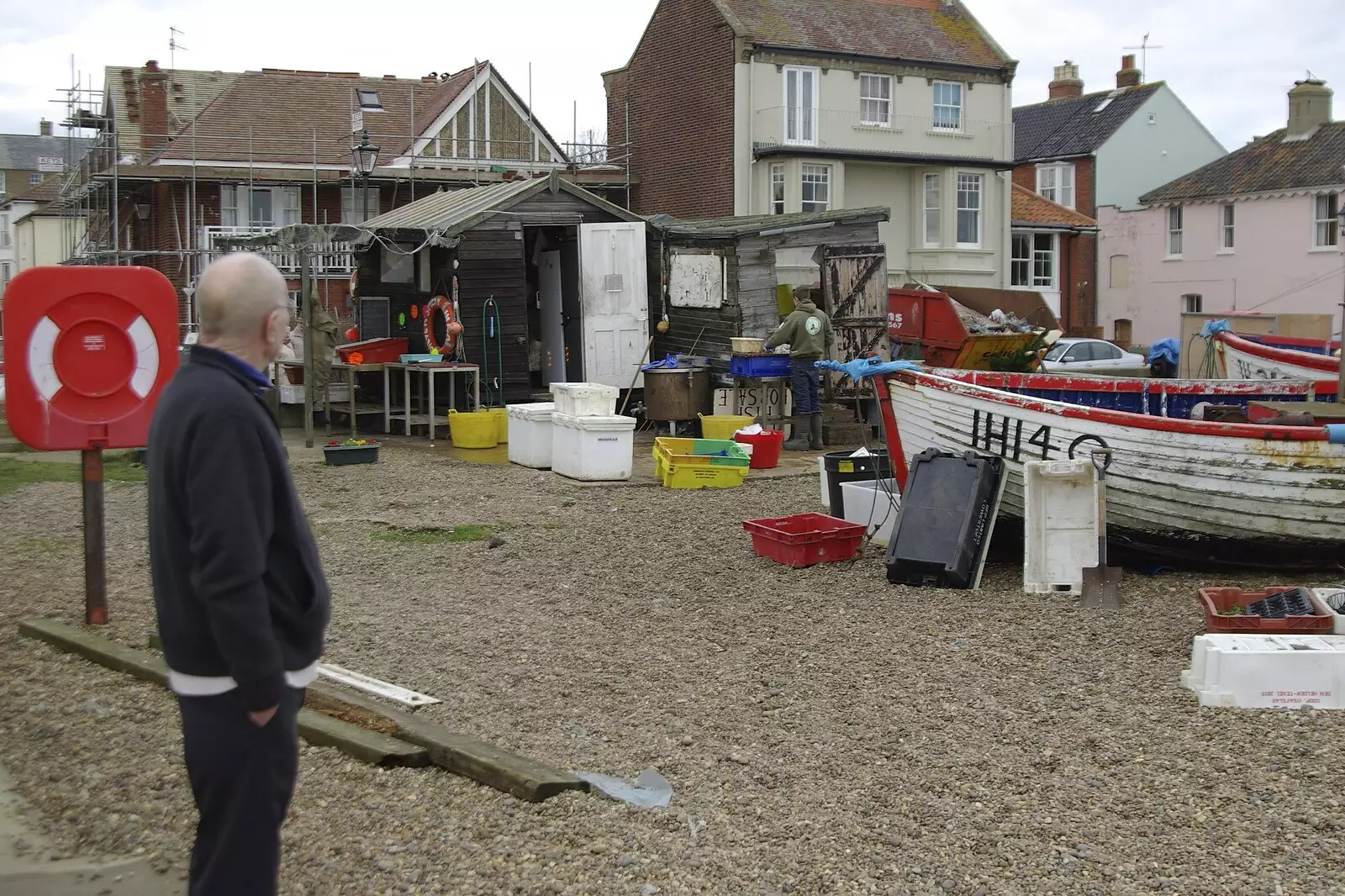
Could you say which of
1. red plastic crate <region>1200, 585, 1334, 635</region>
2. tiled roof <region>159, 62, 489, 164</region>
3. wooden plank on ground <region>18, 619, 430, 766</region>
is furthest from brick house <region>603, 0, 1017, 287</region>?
wooden plank on ground <region>18, 619, 430, 766</region>

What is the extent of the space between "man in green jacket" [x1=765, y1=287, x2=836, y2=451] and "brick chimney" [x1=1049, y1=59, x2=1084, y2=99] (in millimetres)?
37176

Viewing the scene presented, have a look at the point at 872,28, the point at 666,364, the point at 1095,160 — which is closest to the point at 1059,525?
the point at 666,364

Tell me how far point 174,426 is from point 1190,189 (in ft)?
141

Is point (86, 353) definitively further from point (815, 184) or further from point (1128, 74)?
point (1128, 74)

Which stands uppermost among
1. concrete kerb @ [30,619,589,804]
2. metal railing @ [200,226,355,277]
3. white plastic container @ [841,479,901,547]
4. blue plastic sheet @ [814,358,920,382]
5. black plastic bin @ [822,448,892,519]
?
metal railing @ [200,226,355,277]

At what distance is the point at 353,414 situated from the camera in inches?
692

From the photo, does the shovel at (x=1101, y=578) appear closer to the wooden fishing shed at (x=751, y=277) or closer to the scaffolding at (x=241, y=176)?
the wooden fishing shed at (x=751, y=277)

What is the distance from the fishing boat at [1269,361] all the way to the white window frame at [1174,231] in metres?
27.9

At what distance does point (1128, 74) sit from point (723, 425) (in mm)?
37007

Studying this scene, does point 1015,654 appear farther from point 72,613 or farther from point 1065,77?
point 1065,77

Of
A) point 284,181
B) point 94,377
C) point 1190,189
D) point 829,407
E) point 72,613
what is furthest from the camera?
point 1190,189

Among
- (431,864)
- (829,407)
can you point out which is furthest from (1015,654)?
(829,407)

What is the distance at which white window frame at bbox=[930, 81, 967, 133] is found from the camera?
35.5m

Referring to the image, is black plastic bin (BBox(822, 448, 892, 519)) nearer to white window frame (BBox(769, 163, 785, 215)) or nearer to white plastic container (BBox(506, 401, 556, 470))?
white plastic container (BBox(506, 401, 556, 470))
